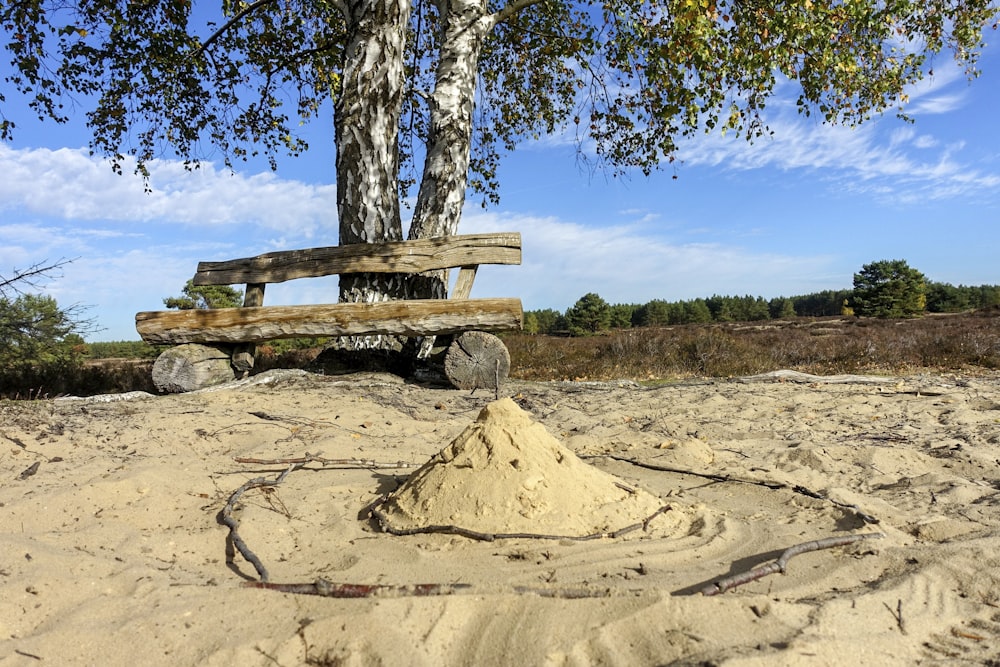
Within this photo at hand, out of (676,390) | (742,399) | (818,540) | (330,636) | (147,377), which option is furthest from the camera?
(147,377)

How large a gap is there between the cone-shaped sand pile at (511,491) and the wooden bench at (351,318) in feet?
11.9

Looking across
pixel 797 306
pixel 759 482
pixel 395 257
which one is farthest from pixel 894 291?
pixel 759 482

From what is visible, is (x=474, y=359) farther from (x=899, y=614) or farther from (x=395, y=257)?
(x=899, y=614)

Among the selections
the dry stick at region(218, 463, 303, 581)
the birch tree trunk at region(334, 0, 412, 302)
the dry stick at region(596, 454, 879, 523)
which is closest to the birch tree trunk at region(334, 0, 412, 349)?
the birch tree trunk at region(334, 0, 412, 302)

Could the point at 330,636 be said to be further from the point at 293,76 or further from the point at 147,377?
the point at 293,76

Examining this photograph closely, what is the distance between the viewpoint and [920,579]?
7.44 ft

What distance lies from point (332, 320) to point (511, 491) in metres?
4.84

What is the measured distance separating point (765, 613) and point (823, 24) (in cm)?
915

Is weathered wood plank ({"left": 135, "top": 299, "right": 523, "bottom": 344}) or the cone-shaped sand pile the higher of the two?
weathered wood plank ({"left": 135, "top": 299, "right": 523, "bottom": 344})

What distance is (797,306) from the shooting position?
113 ft

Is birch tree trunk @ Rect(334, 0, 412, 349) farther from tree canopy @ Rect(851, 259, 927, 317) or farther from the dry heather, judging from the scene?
tree canopy @ Rect(851, 259, 927, 317)

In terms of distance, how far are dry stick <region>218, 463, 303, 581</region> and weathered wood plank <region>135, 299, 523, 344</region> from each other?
135 inches

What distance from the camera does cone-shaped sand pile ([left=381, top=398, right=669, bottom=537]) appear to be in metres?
2.83

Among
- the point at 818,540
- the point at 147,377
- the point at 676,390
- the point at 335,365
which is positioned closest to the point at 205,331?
the point at 335,365
